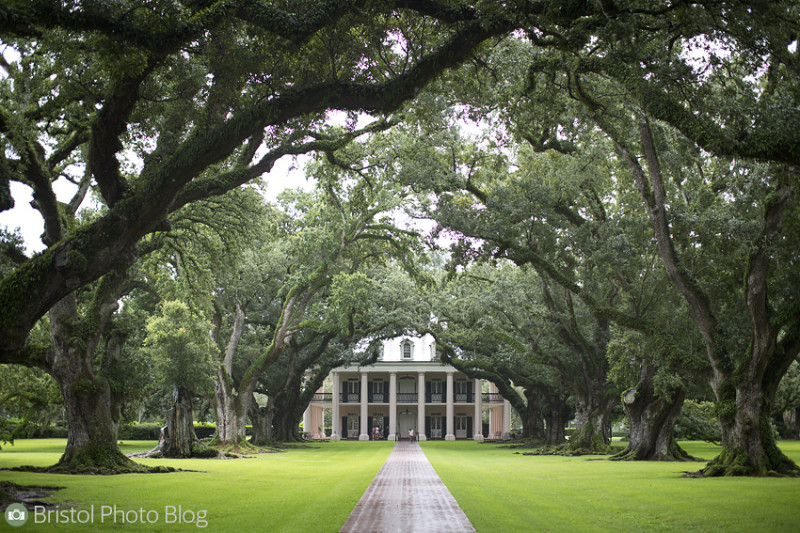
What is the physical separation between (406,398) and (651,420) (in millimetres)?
35195

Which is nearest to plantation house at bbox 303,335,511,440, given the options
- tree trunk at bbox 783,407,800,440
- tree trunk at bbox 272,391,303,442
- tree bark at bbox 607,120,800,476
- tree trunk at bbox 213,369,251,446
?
tree trunk at bbox 272,391,303,442

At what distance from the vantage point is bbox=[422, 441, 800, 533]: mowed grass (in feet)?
27.1

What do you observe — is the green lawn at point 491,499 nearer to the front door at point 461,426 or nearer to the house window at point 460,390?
the house window at point 460,390

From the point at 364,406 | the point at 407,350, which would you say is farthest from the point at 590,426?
the point at 407,350

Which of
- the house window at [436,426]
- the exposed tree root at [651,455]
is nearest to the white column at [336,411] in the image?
the house window at [436,426]

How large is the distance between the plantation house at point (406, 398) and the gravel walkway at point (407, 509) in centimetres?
4006

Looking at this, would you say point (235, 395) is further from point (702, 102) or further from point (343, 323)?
point (702, 102)

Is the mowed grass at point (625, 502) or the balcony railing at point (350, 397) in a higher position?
the mowed grass at point (625, 502)

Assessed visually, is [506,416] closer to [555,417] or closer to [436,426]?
[436,426]

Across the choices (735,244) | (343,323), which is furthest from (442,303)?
(735,244)

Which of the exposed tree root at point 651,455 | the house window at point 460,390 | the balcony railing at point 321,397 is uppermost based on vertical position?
the house window at point 460,390

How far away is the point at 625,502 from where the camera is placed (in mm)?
10609

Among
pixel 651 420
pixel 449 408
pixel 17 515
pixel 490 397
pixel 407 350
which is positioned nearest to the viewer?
pixel 17 515

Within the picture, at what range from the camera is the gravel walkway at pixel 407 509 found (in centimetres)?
782
